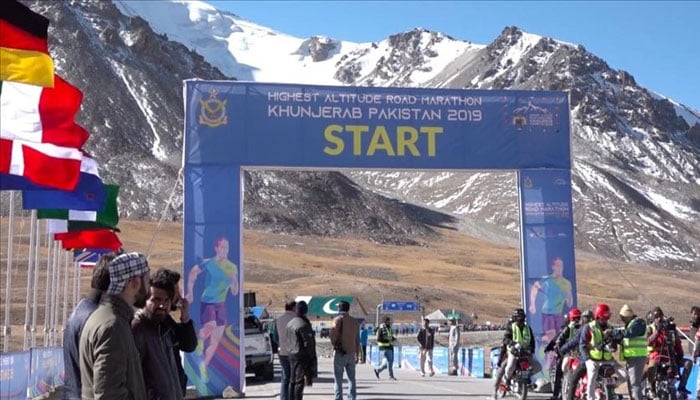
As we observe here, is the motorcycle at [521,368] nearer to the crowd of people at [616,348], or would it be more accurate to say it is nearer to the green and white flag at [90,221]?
the crowd of people at [616,348]

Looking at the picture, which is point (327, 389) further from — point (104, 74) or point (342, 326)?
point (104, 74)

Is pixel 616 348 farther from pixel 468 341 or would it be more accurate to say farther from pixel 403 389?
pixel 468 341

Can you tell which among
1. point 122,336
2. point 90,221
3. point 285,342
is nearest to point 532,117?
point 90,221

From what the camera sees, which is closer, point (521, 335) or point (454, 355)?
point (521, 335)

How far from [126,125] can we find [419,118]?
437ft

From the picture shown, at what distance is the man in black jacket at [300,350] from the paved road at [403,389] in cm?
494

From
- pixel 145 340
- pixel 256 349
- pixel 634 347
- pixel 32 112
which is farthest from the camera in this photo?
pixel 256 349

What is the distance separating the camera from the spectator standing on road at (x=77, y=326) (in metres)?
7.27

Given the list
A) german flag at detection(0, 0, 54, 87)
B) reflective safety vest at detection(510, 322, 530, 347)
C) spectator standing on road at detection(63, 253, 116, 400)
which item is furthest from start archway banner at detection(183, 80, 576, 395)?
spectator standing on road at detection(63, 253, 116, 400)

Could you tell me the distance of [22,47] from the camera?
12023 millimetres

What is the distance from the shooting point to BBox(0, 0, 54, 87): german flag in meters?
11.9

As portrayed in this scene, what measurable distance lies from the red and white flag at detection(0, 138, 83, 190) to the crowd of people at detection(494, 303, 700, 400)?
796 cm

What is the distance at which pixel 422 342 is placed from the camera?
30.7m

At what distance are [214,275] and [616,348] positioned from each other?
8.72 m
